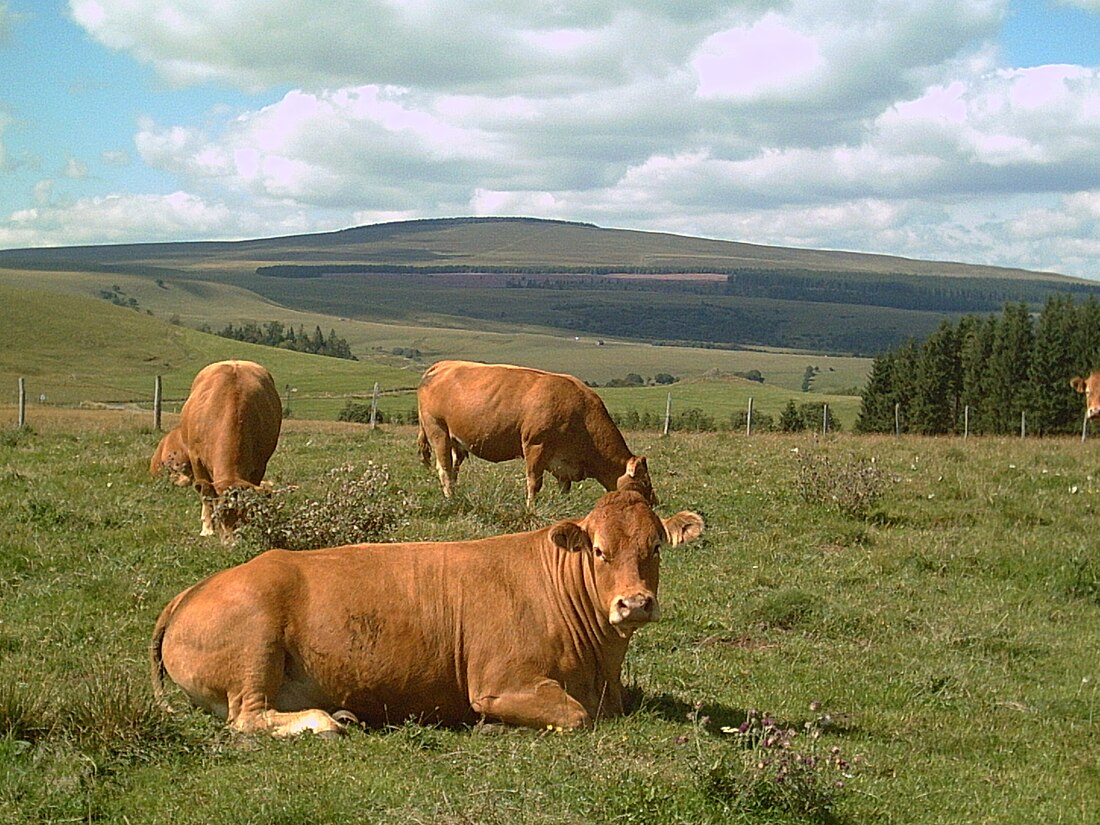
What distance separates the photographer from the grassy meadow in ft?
21.9

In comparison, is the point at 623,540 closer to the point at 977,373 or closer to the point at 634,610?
the point at 634,610

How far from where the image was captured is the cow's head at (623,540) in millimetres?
8328

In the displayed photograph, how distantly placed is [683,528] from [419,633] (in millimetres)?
1926

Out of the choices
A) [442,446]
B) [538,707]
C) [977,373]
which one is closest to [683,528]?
[538,707]

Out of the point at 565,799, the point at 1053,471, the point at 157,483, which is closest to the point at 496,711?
the point at 565,799

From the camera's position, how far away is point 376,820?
619 cm

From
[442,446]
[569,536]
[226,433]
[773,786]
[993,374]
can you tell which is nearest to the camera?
[773,786]

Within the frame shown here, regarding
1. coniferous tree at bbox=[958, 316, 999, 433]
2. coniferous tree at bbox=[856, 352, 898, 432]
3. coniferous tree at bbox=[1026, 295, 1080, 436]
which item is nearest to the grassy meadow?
coniferous tree at bbox=[1026, 295, 1080, 436]

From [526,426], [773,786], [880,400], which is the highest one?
[526,426]

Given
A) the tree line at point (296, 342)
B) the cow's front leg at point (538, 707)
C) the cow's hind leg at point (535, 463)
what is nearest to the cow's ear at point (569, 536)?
the cow's front leg at point (538, 707)

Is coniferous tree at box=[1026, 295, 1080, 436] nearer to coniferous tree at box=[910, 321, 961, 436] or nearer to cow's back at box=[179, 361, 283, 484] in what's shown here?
coniferous tree at box=[910, 321, 961, 436]

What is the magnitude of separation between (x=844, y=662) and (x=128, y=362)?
4520 inches

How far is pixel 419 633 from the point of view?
8445mm

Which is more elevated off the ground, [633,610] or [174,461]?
[633,610]
